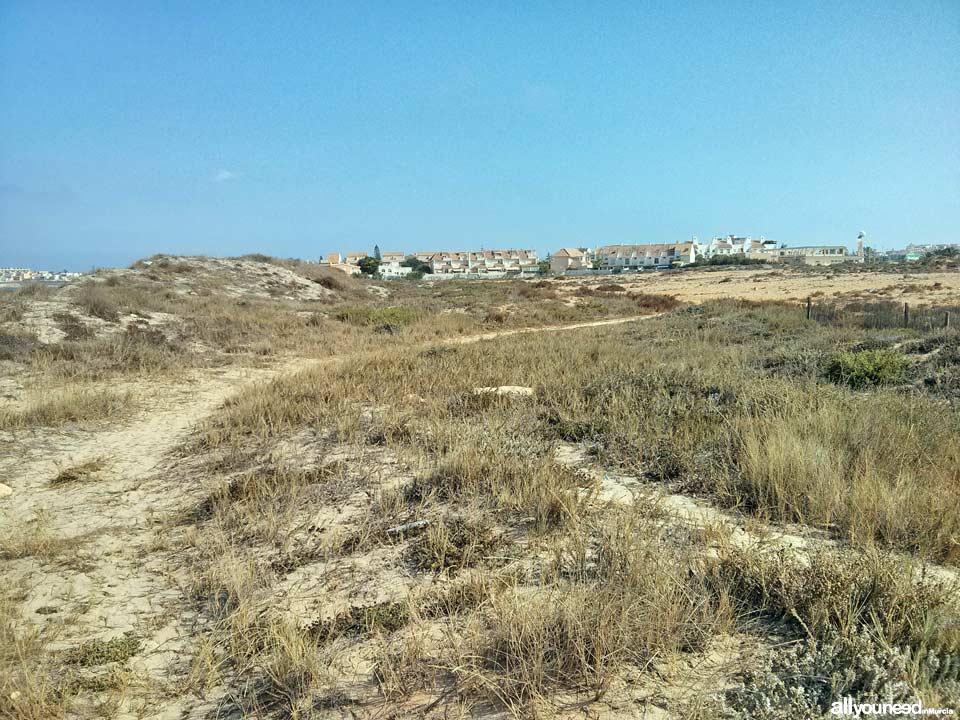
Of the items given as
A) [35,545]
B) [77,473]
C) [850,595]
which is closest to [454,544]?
[850,595]

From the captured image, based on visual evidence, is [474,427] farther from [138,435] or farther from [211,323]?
[211,323]

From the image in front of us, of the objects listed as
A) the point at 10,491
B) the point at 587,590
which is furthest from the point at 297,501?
the point at 10,491

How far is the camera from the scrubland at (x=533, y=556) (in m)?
2.61

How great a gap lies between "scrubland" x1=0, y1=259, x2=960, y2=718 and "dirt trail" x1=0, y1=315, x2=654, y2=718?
0.04 m

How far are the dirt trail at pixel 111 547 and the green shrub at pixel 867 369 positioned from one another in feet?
29.7

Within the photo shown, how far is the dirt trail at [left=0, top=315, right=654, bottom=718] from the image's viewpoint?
3230mm

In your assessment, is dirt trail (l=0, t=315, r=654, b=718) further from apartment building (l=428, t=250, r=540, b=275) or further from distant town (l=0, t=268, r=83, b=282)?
apartment building (l=428, t=250, r=540, b=275)

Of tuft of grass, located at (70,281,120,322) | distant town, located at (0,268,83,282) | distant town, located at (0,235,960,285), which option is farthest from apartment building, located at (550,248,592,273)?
tuft of grass, located at (70,281,120,322)

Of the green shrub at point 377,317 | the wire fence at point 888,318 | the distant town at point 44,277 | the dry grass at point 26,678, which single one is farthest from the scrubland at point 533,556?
the distant town at point 44,277

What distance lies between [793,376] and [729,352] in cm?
283

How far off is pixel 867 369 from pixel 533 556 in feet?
24.4

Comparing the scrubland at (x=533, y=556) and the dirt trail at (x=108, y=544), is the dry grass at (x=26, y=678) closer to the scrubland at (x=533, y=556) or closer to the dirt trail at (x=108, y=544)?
the scrubland at (x=533, y=556)

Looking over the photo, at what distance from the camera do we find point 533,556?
12.5 ft

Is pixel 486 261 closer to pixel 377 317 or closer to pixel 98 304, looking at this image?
pixel 377 317
